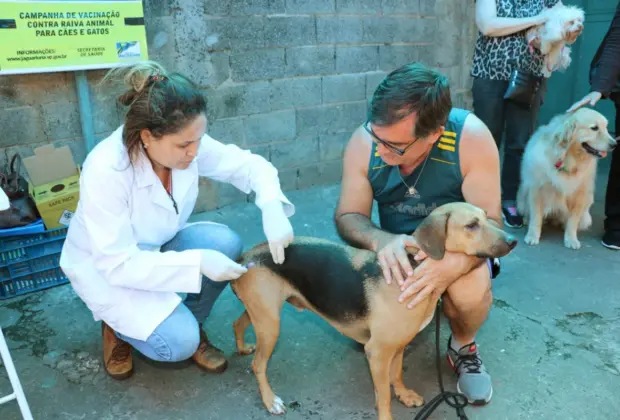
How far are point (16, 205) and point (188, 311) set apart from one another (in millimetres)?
1611

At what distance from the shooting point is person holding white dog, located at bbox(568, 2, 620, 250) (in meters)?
3.84

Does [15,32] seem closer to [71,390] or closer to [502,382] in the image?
[71,390]

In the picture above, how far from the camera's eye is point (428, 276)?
210cm

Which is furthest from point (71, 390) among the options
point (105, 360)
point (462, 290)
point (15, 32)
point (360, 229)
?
point (15, 32)

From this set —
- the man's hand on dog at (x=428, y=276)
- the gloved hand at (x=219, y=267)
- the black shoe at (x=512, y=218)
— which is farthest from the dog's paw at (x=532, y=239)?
the gloved hand at (x=219, y=267)

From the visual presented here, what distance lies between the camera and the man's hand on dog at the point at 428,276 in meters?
2.10

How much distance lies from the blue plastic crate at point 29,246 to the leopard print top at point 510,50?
356 centimetres

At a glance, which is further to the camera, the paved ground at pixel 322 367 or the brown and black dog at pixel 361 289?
the paved ground at pixel 322 367

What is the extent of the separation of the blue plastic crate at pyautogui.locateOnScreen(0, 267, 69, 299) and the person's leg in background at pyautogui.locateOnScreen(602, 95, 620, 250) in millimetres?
4086

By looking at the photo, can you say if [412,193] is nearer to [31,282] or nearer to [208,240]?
[208,240]

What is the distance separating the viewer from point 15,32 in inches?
139

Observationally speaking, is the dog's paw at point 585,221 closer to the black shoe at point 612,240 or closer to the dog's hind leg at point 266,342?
the black shoe at point 612,240

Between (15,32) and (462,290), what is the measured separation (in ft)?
10.8

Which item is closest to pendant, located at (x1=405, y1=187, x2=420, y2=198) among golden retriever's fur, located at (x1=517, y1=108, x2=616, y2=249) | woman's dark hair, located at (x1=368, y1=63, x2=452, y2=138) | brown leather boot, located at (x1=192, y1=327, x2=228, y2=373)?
woman's dark hair, located at (x1=368, y1=63, x2=452, y2=138)
